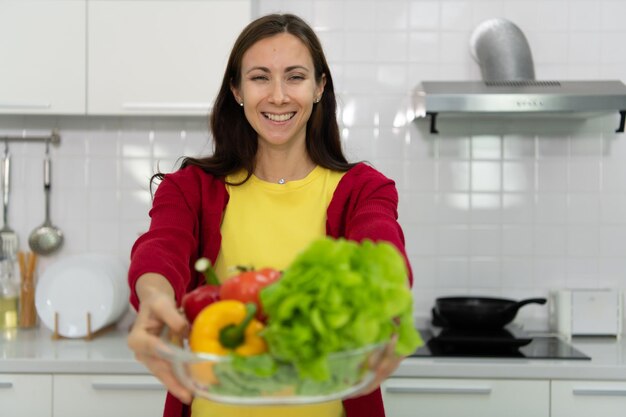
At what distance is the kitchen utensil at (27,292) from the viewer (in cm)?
300

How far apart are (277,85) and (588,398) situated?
1517 mm

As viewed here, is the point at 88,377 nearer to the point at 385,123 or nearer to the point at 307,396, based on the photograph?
the point at 385,123

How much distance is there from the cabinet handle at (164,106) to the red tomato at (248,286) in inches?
66.7

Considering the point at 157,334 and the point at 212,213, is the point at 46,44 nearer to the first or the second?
the point at 212,213

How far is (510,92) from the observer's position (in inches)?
104

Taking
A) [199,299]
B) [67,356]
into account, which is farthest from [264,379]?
[67,356]

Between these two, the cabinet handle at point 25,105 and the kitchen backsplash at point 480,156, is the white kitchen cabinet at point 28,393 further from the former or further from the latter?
the kitchen backsplash at point 480,156

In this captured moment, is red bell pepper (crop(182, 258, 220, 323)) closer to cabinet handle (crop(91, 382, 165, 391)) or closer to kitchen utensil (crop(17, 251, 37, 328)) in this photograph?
cabinet handle (crop(91, 382, 165, 391))

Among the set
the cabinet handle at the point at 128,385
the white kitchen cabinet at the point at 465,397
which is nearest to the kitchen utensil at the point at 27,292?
the cabinet handle at the point at 128,385

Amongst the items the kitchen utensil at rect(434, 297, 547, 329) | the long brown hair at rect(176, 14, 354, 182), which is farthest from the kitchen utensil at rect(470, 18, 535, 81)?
the long brown hair at rect(176, 14, 354, 182)

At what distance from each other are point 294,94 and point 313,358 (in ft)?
2.44

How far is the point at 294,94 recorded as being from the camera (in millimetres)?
1561

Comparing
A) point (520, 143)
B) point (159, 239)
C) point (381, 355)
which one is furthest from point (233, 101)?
point (520, 143)

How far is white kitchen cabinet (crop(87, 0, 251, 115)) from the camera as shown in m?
2.72
